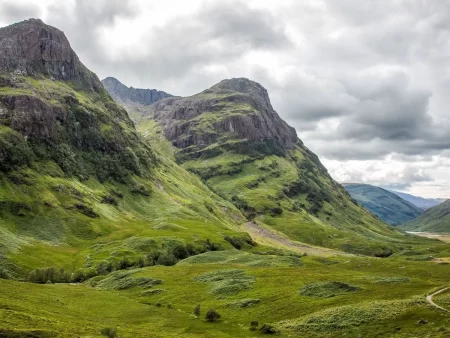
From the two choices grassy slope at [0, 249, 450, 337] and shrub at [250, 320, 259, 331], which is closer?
grassy slope at [0, 249, 450, 337]

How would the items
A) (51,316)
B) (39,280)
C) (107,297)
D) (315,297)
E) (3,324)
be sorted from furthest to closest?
(39,280) < (107,297) < (315,297) < (51,316) < (3,324)

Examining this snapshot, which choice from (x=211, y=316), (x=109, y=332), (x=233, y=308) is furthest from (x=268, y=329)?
(x=109, y=332)

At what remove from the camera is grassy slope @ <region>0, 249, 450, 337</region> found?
68.6 m

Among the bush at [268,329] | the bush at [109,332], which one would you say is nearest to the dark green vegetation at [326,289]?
the bush at [268,329]

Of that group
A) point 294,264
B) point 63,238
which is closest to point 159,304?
point 294,264

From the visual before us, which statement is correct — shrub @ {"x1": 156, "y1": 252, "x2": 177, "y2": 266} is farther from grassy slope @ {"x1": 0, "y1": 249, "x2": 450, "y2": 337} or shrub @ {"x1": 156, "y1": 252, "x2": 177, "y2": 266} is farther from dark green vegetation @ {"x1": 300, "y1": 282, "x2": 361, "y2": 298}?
dark green vegetation @ {"x1": 300, "y1": 282, "x2": 361, "y2": 298}

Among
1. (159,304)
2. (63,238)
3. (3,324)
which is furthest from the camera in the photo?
(63,238)

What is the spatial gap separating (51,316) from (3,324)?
15586 mm

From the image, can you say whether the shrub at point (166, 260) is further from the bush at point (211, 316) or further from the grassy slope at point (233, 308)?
the bush at point (211, 316)

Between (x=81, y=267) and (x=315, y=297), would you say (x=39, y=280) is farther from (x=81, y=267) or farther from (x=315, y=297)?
(x=315, y=297)

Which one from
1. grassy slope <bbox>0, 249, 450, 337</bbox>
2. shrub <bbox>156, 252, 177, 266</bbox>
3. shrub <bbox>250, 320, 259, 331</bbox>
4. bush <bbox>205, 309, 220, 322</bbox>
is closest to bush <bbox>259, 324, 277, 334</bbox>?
grassy slope <bbox>0, 249, 450, 337</bbox>

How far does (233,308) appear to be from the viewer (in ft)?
307

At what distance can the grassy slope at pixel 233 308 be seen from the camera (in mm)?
68625

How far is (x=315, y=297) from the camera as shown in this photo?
311 ft
